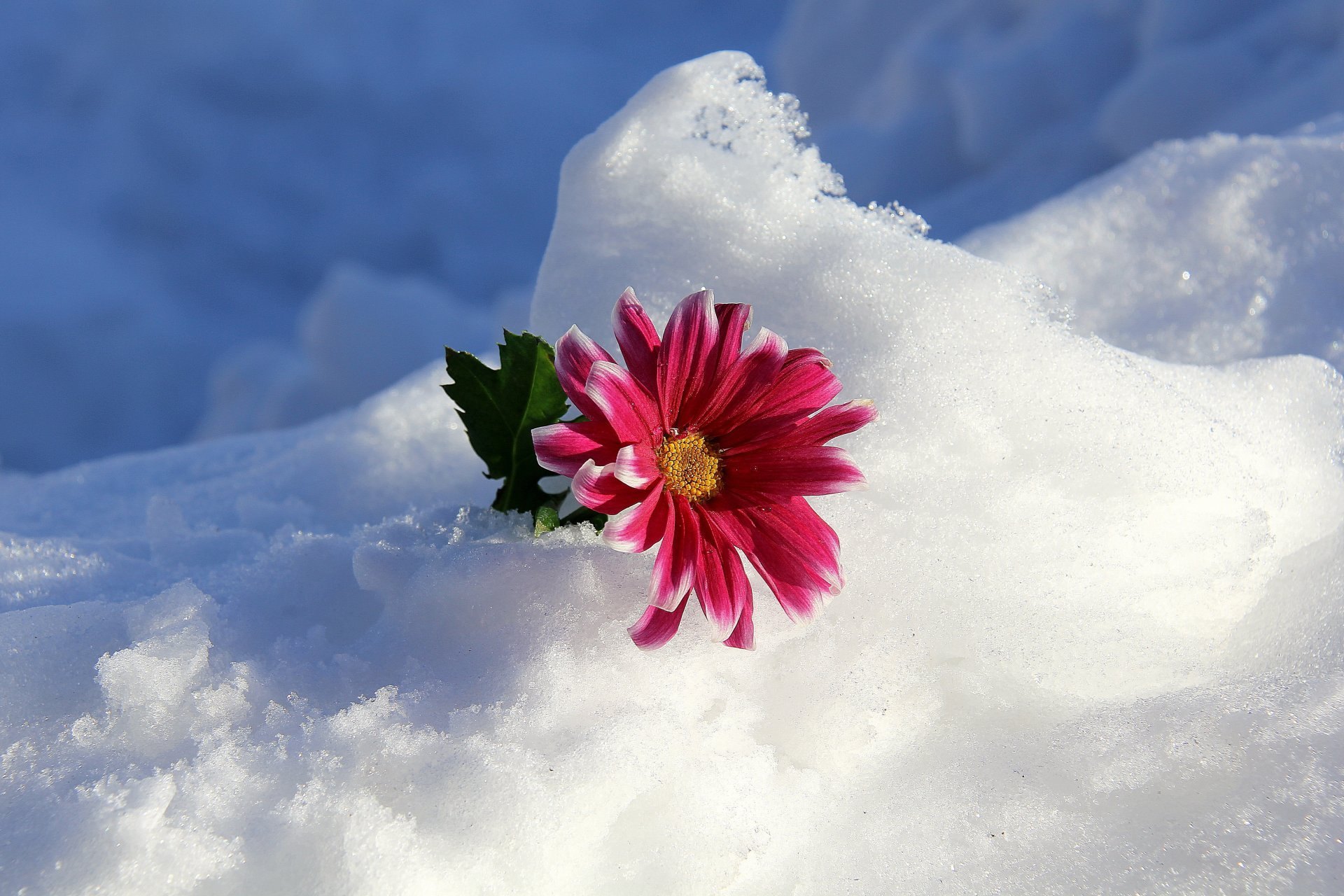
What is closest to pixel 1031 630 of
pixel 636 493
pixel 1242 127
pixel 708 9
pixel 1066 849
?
pixel 1066 849

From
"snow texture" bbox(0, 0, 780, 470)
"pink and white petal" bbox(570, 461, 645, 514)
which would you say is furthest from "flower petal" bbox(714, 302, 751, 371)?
"snow texture" bbox(0, 0, 780, 470)

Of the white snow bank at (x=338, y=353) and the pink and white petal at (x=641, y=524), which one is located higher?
the white snow bank at (x=338, y=353)

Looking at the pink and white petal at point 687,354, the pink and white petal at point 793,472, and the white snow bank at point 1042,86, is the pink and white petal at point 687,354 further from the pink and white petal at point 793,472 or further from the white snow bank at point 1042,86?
the white snow bank at point 1042,86

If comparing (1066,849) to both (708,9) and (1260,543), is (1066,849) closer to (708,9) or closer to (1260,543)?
(1260,543)

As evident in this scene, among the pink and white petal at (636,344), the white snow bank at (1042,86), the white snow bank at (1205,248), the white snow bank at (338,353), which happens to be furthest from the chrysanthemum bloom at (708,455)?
the white snow bank at (338,353)

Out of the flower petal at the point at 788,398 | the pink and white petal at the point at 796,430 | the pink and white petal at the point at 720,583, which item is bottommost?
the pink and white petal at the point at 720,583

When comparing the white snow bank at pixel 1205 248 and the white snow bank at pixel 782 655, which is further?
the white snow bank at pixel 1205 248

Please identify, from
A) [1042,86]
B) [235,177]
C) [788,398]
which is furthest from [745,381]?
[235,177]
